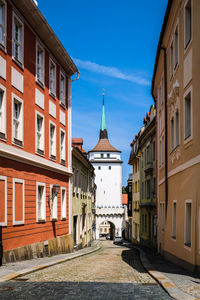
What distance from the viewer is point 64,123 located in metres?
24.2

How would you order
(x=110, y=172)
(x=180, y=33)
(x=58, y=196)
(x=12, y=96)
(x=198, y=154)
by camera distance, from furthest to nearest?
(x=110, y=172) < (x=58, y=196) < (x=12, y=96) < (x=180, y=33) < (x=198, y=154)

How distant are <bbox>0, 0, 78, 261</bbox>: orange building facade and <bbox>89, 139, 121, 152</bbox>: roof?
85186 mm

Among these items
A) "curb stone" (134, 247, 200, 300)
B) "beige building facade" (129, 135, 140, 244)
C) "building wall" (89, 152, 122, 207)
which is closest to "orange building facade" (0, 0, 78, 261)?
"curb stone" (134, 247, 200, 300)

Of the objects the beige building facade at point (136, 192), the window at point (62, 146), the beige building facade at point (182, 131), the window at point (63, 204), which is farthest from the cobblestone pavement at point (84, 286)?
the beige building facade at point (136, 192)

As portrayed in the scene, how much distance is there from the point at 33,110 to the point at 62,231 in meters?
8.04

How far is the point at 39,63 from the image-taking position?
64.3 feet

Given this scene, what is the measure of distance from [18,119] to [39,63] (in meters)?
4.01

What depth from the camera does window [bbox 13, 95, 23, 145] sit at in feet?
53.3

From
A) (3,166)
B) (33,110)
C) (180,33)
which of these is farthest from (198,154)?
(33,110)

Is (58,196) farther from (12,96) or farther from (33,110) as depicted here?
(12,96)

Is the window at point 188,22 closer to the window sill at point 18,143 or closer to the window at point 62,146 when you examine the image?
the window sill at point 18,143

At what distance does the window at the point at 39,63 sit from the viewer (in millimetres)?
19153

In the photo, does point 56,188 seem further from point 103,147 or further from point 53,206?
point 103,147

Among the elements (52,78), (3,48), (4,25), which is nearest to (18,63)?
(3,48)
